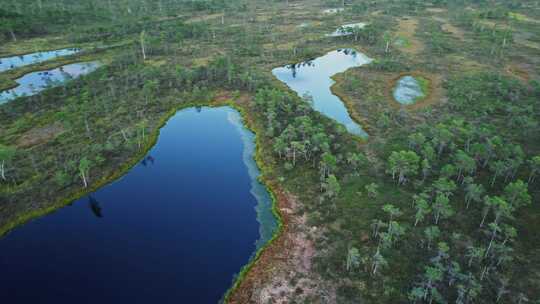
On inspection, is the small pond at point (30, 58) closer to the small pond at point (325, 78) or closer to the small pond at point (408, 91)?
the small pond at point (325, 78)

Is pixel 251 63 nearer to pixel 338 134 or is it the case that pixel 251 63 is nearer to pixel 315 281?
pixel 338 134

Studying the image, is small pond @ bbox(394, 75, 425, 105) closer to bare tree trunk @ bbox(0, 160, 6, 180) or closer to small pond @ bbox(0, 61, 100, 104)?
bare tree trunk @ bbox(0, 160, 6, 180)

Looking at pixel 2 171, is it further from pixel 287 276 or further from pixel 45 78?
pixel 45 78

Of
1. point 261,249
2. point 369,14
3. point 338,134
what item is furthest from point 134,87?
point 369,14

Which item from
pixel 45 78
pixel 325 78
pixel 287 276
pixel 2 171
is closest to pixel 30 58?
pixel 45 78

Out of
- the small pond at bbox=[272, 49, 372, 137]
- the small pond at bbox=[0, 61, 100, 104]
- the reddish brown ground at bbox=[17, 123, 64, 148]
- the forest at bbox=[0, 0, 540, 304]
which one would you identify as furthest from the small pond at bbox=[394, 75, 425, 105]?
the small pond at bbox=[0, 61, 100, 104]

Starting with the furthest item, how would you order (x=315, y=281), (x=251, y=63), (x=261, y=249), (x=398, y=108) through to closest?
(x=251, y=63)
(x=398, y=108)
(x=261, y=249)
(x=315, y=281)

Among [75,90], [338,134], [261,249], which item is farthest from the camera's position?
[75,90]
